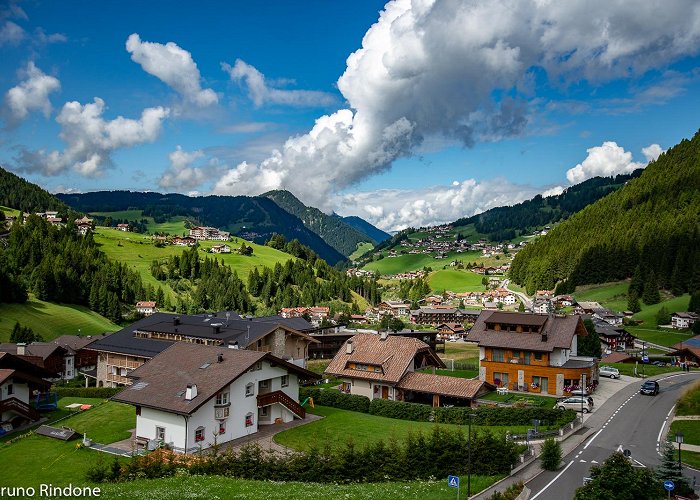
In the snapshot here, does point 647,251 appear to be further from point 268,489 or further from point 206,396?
point 268,489

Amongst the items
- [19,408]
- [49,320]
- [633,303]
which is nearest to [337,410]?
[19,408]

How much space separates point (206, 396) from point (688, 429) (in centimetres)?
3515

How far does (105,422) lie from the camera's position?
43625 mm

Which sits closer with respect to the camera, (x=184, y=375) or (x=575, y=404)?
(x=184, y=375)

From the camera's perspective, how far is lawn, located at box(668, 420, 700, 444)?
122 ft

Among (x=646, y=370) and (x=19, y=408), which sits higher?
(x=646, y=370)

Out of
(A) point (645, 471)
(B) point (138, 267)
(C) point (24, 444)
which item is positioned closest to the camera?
(A) point (645, 471)

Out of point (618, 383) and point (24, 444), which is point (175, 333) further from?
point (618, 383)

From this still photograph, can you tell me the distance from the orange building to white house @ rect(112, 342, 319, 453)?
24.3 meters

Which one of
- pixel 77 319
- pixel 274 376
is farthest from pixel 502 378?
pixel 77 319

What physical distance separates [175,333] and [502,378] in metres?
38.3

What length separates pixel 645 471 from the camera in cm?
2406

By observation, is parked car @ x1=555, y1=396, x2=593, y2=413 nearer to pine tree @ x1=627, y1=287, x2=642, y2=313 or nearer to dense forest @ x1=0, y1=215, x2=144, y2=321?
dense forest @ x1=0, y1=215, x2=144, y2=321

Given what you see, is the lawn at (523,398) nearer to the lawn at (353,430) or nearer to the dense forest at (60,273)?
the lawn at (353,430)
